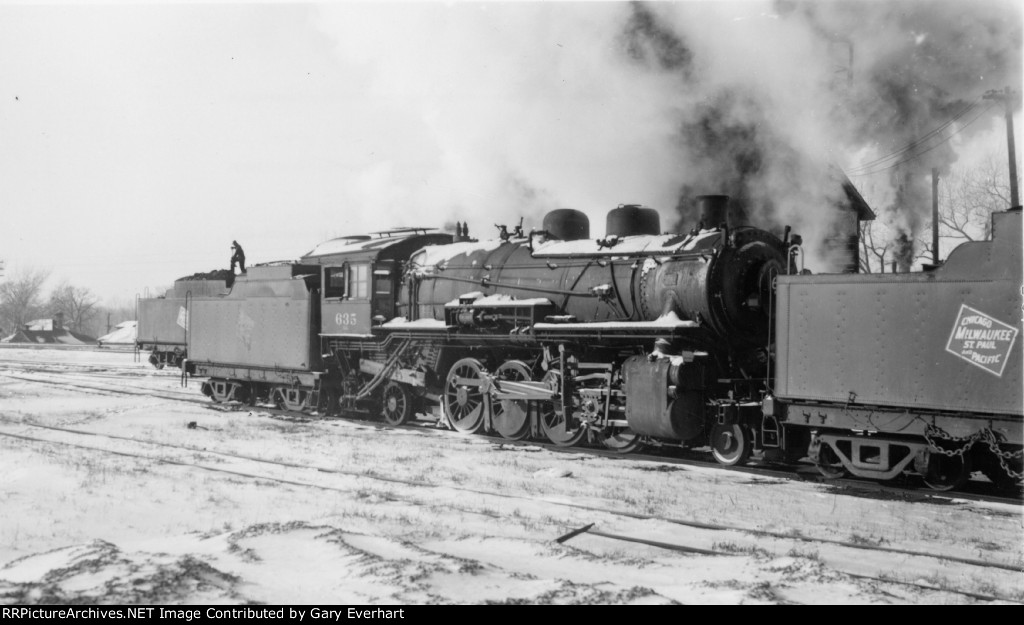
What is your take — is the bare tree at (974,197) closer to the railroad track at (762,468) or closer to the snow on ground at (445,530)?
the railroad track at (762,468)

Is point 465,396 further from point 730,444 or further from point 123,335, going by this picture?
point 123,335

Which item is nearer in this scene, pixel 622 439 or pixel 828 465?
pixel 828 465

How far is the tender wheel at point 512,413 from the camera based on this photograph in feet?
39.4

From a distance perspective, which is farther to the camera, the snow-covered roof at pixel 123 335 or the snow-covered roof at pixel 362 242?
the snow-covered roof at pixel 123 335

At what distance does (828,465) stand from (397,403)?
766 cm

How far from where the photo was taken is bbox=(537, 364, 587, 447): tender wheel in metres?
11.4

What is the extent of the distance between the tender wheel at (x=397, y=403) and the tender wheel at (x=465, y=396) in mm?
1149

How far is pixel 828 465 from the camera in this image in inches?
A: 351

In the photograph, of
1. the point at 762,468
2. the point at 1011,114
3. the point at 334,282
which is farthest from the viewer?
the point at 1011,114

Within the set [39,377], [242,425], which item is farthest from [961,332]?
[39,377]

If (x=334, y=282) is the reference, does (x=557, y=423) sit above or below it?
below

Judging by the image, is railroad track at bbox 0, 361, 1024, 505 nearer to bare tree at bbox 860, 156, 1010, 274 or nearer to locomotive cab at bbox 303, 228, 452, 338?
locomotive cab at bbox 303, 228, 452, 338

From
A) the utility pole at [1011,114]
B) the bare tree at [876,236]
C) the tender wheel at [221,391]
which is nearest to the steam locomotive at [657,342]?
the tender wheel at [221,391]

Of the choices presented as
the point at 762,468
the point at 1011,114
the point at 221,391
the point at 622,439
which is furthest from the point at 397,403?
the point at 1011,114
